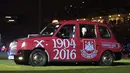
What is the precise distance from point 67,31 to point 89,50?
1140mm

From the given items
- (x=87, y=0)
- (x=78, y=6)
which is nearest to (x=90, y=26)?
(x=78, y=6)

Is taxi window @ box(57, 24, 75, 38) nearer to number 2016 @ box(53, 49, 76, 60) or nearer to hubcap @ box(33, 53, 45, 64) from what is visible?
number 2016 @ box(53, 49, 76, 60)

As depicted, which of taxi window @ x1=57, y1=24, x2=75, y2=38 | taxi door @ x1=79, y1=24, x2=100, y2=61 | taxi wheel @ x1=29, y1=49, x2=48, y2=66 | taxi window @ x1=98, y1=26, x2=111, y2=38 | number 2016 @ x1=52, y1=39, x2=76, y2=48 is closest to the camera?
taxi wheel @ x1=29, y1=49, x2=48, y2=66

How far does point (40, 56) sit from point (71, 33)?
157 cm

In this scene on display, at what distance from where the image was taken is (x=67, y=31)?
15.8 meters

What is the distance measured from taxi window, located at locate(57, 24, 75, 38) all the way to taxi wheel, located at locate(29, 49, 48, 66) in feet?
3.20

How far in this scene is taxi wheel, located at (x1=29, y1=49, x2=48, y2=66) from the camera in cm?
1522

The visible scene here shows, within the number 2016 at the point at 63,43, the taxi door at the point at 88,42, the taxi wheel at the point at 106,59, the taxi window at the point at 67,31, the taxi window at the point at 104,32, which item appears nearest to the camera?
the number 2016 at the point at 63,43

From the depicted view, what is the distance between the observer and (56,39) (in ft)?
50.6

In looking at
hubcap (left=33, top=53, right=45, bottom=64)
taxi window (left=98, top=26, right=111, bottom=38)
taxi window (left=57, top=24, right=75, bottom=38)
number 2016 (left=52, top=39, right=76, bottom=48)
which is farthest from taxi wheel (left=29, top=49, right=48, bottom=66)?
taxi window (left=98, top=26, right=111, bottom=38)

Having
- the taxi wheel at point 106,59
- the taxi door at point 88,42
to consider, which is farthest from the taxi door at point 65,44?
the taxi wheel at point 106,59

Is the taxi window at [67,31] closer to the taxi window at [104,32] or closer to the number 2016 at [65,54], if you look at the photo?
Answer: the number 2016 at [65,54]

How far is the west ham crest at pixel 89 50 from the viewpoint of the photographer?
15.9 metres

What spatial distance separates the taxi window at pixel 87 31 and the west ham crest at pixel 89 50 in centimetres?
27
